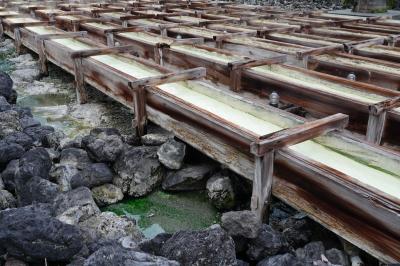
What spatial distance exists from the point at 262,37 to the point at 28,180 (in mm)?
7111

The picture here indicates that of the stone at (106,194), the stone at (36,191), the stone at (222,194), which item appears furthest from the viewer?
the stone at (106,194)

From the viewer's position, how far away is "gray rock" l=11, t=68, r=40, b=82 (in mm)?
10062

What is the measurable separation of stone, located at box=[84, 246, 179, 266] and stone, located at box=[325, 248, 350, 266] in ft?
4.56

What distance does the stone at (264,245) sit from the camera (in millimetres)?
3592

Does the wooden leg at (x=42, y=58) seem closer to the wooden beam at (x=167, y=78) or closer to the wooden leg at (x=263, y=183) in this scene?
the wooden beam at (x=167, y=78)

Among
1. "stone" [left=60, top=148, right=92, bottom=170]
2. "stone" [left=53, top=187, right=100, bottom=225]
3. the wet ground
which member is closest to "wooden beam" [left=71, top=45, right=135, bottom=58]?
the wet ground

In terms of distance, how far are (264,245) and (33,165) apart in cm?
282

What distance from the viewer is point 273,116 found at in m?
5.19

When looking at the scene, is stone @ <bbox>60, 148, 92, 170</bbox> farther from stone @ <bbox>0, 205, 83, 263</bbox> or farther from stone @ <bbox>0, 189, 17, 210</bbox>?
stone @ <bbox>0, 205, 83, 263</bbox>

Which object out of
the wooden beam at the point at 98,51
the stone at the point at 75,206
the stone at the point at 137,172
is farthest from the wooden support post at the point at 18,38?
the stone at the point at 75,206

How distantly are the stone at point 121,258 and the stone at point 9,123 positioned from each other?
365 cm

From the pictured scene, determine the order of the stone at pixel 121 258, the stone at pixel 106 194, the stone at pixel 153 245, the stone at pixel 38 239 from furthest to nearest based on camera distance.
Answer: the stone at pixel 106 194
the stone at pixel 153 245
the stone at pixel 38 239
the stone at pixel 121 258

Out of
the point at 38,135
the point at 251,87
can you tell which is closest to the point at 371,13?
the point at 251,87

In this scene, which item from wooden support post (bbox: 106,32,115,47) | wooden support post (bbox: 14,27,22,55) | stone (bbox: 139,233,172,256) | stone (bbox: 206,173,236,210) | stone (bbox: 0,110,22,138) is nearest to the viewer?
stone (bbox: 139,233,172,256)
